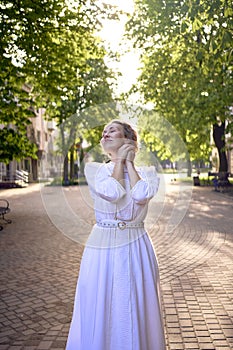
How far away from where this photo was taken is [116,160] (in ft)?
9.04

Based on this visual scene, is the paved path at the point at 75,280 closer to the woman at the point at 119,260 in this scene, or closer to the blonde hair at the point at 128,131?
the woman at the point at 119,260

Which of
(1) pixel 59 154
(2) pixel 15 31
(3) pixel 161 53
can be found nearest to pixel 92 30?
(2) pixel 15 31

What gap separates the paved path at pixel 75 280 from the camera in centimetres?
418

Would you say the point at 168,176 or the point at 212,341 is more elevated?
the point at 168,176

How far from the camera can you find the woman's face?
272cm

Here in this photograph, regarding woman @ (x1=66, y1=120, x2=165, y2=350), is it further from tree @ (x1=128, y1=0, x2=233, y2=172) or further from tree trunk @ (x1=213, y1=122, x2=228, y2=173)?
tree trunk @ (x1=213, y1=122, x2=228, y2=173)

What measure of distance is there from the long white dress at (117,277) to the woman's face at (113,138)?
184 mm

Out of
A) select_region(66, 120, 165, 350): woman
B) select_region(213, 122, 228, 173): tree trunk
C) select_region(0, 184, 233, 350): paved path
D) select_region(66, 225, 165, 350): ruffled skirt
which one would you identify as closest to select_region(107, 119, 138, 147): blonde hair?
select_region(66, 120, 165, 350): woman

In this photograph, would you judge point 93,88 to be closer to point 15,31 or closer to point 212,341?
point 15,31

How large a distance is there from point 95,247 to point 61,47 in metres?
12.1

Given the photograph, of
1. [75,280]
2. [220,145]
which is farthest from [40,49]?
[220,145]

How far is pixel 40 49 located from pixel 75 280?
29.2ft

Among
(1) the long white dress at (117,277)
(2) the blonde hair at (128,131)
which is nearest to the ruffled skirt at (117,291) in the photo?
(1) the long white dress at (117,277)

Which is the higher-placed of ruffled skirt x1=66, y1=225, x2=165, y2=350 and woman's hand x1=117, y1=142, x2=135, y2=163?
woman's hand x1=117, y1=142, x2=135, y2=163
